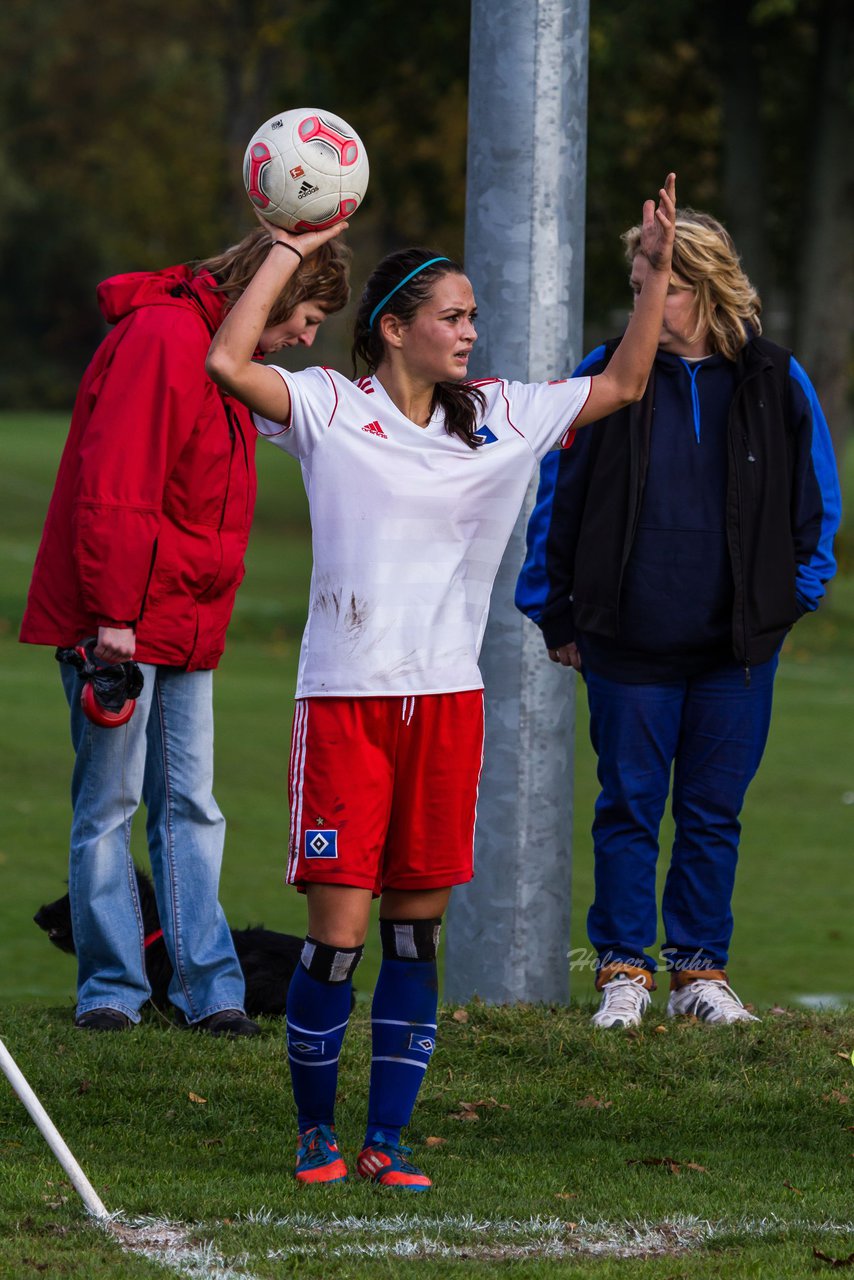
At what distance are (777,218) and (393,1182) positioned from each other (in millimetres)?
23574

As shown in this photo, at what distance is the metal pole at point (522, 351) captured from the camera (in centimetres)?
621

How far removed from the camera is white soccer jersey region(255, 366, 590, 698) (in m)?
4.39

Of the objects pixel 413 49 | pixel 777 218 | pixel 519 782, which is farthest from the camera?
pixel 777 218

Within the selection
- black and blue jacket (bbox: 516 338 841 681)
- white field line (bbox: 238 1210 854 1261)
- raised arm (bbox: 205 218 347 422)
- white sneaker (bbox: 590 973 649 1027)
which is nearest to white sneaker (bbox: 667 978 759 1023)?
white sneaker (bbox: 590 973 649 1027)

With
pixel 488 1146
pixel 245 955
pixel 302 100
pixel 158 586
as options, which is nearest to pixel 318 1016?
pixel 488 1146

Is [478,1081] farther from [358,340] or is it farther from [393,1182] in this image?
[358,340]

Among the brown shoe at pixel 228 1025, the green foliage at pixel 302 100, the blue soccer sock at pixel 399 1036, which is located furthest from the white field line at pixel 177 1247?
the green foliage at pixel 302 100

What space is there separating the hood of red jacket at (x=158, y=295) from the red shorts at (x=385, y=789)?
163cm

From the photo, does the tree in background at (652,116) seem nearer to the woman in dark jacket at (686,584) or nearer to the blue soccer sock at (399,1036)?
the woman in dark jacket at (686,584)

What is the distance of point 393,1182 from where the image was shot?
4.49 metres

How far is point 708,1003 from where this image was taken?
19.8 feet

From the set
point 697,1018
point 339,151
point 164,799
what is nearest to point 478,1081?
point 697,1018

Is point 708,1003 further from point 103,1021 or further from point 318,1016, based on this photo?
point 318,1016

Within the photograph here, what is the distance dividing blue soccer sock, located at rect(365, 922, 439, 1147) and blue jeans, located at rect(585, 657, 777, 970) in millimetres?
1508
